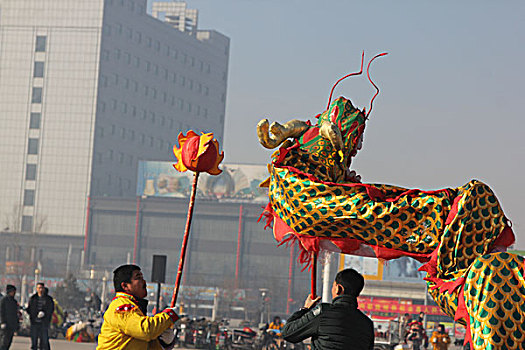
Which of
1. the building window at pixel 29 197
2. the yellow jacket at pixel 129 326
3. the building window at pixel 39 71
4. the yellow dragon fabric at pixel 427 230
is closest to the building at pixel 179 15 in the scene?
the building window at pixel 39 71

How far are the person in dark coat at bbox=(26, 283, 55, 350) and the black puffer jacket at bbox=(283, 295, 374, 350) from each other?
10.5 m

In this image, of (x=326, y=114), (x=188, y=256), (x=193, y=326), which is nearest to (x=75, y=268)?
(x=188, y=256)

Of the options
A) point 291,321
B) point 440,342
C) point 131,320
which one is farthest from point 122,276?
point 440,342

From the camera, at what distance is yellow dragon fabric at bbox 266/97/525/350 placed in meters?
5.63

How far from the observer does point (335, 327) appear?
217 inches

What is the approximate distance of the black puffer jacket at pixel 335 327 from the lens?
18.1 ft

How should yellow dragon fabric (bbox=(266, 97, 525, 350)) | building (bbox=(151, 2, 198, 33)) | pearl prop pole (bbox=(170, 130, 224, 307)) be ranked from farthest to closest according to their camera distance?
building (bbox=(151, 2, 198, 33)) < pearl prop pole (bbox=(170, 130, 224, 307)) < yellow dragon fabric (bbox=(266, 97, 525, 350))

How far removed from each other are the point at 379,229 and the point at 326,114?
118cm

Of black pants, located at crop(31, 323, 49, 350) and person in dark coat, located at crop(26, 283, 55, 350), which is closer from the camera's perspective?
person in dark coat, located at crop(26, 283, 55, 350)

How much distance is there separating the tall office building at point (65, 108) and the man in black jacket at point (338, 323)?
89266mm

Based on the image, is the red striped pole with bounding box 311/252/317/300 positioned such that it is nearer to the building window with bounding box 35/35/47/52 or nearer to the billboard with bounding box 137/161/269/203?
the billboard with bounding box 137/161/269/203

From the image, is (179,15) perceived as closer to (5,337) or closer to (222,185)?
(222,185)

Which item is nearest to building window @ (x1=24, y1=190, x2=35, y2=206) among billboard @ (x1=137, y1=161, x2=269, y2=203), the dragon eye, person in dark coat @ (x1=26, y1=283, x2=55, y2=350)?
billboard @ (x1=137, y1=161, x2=269, y2=203)

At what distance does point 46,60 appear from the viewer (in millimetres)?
99875
